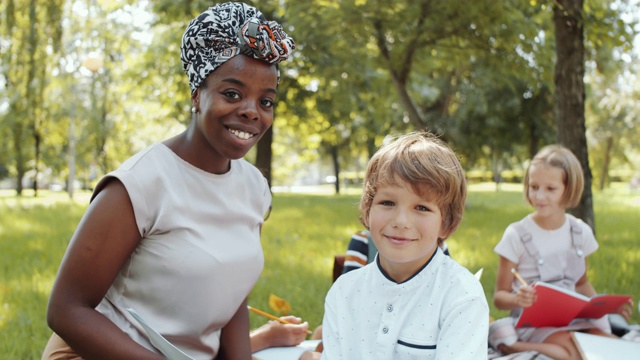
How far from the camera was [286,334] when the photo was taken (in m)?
2.72

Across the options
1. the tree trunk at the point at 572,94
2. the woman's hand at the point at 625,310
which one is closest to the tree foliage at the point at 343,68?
the tree trunk at the point at 572,94

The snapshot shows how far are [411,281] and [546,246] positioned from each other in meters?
1.83

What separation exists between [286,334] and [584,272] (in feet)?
5.54

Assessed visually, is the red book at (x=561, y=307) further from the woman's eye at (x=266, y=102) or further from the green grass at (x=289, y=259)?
the woman's eye at (x=266, y=102)

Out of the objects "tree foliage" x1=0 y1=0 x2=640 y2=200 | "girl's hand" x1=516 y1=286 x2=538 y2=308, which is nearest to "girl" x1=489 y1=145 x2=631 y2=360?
"girl's hand" x1=516 y1=286 x2=538 y2=308

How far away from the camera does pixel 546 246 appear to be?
337cm

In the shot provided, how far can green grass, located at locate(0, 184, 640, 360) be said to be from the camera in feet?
13.5

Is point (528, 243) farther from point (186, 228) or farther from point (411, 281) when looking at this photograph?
point (186, 228)

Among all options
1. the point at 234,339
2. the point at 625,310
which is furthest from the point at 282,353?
the point at 625,310

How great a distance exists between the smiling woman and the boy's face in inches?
18.9

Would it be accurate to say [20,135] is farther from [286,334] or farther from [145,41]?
[286,334]

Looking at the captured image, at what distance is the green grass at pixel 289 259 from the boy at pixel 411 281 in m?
0.57

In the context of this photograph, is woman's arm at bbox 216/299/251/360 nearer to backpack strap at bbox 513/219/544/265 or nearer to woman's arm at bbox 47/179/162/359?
woman's arm at bbox 47/179/162/359

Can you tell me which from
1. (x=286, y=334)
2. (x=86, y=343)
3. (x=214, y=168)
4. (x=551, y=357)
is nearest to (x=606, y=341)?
(x=551, y=357)
